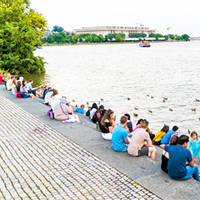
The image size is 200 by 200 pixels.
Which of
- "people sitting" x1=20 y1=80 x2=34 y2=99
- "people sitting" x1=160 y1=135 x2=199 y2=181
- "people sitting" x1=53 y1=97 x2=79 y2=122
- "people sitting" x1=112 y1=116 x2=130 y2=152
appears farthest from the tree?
"people sitting" x1=160 y1=135 x2=199 y2=181

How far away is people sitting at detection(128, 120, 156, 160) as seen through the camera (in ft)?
23.7

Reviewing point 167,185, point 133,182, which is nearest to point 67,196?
point 133,182

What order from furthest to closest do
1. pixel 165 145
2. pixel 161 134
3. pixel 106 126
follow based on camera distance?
1. pixel 161 134
2. pixel 106 126
3. pixel 165 145

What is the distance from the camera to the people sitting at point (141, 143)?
7.21 metres

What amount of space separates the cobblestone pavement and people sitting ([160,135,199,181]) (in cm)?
80

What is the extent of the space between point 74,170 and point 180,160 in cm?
258

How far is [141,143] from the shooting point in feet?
23.9

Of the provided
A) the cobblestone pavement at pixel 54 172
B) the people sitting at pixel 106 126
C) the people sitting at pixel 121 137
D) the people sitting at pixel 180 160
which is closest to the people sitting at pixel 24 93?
the cobblestone pavement at pixel 54 172

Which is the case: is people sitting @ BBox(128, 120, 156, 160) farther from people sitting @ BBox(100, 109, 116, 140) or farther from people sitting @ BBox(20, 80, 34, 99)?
people sitting @ BBox(20, 80, 34, 99)

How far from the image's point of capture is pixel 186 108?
18297 mm

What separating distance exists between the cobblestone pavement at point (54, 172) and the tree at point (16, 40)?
2580cm

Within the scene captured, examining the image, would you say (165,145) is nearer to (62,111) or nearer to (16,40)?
(62,111)

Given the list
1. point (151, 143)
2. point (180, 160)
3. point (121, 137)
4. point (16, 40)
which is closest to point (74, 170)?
point (121, 137)

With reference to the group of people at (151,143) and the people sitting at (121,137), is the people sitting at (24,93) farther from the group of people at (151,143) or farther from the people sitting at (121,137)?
the people sitting at (121,137)
